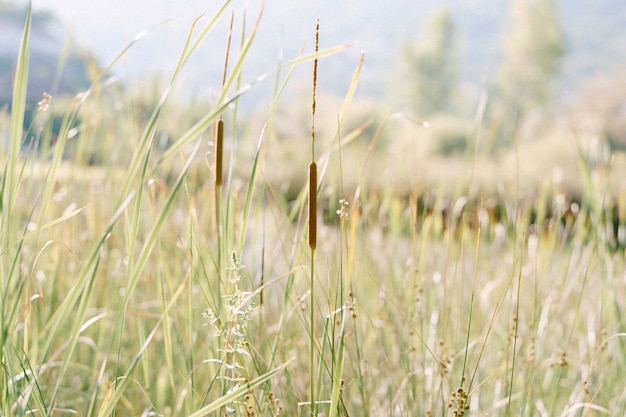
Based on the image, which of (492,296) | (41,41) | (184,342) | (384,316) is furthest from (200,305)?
(41,41)

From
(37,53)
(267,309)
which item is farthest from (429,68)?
(267,309)

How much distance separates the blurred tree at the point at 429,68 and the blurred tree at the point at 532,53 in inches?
80.5

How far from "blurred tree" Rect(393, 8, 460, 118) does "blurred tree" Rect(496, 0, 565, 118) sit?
204 centimetres

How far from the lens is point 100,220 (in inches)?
59.4

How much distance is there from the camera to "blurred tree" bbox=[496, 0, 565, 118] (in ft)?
61.4

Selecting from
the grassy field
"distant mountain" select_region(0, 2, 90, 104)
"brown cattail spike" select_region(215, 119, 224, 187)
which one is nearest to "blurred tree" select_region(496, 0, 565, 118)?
"distant mountain" select_region(0, 2, 90, 104)

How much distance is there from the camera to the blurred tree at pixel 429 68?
68.0 ft

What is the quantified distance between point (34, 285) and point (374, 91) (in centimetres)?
5052

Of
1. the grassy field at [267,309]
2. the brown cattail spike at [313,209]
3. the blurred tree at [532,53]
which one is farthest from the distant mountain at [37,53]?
the brown cattail spike at [313,209]

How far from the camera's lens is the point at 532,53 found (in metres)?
19.1

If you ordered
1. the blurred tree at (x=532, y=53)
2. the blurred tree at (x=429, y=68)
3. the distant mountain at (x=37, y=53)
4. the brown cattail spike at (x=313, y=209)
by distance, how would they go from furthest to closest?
the blurred tree at (x=429, y=68) → the distant mountain at (x=37, y=53) → the blurred tree at (x=532, y=53) → the brown cattail spike at (x=313, y=209)

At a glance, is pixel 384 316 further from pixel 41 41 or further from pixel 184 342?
pixel 41 41

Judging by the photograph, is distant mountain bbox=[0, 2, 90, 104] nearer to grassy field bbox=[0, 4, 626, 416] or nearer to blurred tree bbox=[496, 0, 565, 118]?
blurred tree bbox=[496, 0, 565, 118]

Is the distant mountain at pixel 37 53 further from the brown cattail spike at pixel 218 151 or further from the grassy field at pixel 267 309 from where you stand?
the brown cattail spike at pixel 218 151
